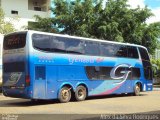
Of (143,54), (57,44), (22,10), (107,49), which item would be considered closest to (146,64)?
(143,54)

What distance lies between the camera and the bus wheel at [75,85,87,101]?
72.6 feet

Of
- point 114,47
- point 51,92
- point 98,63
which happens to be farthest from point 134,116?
point 114,47

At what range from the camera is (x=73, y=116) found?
48.7 ft

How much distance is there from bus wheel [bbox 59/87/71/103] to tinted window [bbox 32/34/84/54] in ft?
6.61

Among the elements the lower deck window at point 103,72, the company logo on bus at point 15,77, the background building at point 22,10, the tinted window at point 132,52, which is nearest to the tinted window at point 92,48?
the lower deck window at point 103,72

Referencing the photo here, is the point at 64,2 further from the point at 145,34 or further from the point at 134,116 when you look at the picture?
the point at 134,116

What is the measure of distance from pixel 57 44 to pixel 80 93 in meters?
3.30

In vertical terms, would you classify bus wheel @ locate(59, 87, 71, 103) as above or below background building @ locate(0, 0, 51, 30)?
below

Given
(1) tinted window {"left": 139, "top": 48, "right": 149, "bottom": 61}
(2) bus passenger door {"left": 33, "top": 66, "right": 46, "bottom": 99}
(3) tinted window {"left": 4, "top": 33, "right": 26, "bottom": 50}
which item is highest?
(3) tinted window {"left": 4, "top": 33, "right": 26, "bottom": 50}

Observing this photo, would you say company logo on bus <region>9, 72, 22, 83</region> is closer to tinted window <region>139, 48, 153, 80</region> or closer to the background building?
tinted window <region>139, 48, 153, 80</region>

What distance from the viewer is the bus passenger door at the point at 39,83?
64.2 feet

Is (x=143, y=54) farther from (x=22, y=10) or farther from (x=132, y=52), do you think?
(x=22, y=10)

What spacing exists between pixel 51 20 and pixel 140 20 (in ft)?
27.5

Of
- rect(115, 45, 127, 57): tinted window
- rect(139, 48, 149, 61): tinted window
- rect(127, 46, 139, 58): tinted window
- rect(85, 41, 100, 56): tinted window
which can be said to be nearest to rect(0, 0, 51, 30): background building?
rect(139, 48, 149, 61): tinted window
